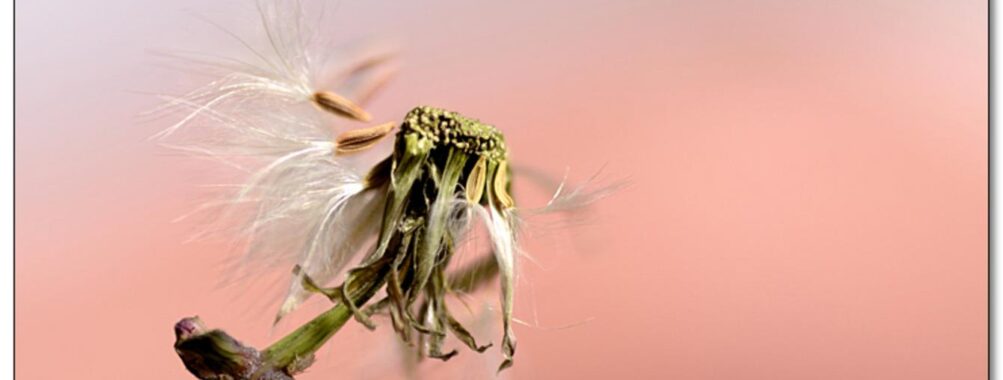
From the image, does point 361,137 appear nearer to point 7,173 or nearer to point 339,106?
point 339,106

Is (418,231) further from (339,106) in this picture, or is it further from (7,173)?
(7,173)

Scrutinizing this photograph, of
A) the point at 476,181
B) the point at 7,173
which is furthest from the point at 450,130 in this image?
the point at 7,173

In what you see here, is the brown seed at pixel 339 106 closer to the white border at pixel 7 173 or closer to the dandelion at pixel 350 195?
the dandelion at pixel 350 195

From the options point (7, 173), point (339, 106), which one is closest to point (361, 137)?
point (339, 106)

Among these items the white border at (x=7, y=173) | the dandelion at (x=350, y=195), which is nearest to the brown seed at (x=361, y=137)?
the dandelion at (x=350, y=195)

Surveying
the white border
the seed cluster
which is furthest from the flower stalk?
the white border

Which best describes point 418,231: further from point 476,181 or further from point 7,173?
point 7,173
